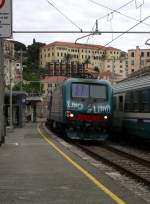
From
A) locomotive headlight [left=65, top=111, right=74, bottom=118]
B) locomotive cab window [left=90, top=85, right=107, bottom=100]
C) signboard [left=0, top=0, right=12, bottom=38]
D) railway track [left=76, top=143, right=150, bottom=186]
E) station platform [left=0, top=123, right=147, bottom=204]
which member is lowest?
railway track [left=76, top=143, right=150, bottom=186]

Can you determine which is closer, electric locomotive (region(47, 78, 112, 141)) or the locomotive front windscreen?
electric locomotive (region(47, 78, 112, 141))

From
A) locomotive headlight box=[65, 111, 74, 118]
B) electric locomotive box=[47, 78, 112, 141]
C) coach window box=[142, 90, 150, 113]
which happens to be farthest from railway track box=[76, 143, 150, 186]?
locomotive headlight box=[65, 111, 74, 118]

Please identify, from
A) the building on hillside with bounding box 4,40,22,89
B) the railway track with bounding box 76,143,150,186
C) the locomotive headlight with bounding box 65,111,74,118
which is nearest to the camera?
the railway track with bounding box 76,143,150,186

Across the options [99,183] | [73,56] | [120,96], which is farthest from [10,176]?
[73,56]

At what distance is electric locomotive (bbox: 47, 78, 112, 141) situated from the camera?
29.5 metres

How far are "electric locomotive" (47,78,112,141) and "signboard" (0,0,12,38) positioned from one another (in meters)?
15.9

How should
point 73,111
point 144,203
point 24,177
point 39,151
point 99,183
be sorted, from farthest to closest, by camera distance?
1. point 73,111
2. point 39,151
3. point 24,177
4. point 99,183
5. point 144,203

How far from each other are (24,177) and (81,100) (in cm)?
1640

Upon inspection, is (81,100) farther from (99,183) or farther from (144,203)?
(144,203)

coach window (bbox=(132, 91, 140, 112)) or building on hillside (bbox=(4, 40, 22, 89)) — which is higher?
building on hillside (bbox=(4, 40, 22, 89))

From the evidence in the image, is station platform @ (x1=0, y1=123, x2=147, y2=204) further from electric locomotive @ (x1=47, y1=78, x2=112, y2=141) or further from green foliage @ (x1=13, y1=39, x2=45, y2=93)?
green foliage @ (x1=13, y1=39, x2=45, y2=93)

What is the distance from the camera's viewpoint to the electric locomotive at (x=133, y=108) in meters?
24.9

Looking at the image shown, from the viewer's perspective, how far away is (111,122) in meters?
30.0

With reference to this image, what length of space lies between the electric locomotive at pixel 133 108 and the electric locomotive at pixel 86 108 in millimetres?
848
